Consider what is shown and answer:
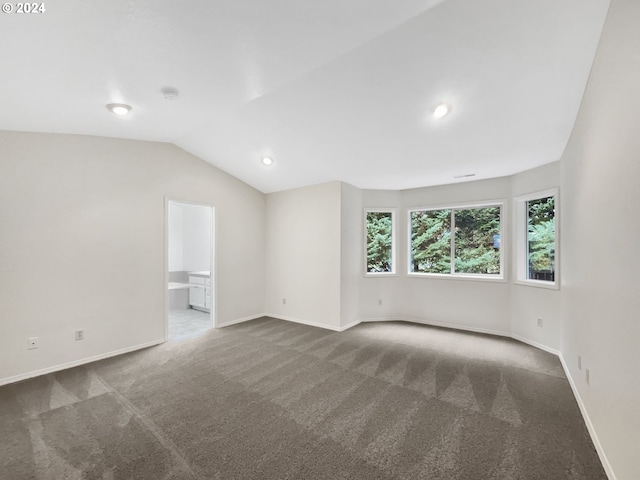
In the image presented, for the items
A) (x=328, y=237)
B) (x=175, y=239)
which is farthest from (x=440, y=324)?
(x=175, y=239)

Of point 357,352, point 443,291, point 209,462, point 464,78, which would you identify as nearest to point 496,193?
point 443,291

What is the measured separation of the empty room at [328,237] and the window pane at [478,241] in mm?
34

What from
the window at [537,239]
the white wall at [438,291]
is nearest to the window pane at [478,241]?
the white wall at [438,291]

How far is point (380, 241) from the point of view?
5355 mm

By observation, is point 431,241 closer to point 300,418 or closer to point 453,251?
point 453,251

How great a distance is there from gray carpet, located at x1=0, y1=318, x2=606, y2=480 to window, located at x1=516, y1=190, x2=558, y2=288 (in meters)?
1.16

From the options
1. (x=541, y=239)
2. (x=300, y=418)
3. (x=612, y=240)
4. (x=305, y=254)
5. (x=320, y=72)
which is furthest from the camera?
(x=305, y=254)

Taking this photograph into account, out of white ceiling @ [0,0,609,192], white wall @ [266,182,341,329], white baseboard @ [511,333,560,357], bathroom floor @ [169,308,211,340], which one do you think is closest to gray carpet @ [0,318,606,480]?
white baseboard @ [511,333,560,357]

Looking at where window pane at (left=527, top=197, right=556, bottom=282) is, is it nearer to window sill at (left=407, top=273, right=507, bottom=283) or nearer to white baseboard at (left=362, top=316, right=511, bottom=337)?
window sill at (left=407, top=273, right=507, bottom=283)

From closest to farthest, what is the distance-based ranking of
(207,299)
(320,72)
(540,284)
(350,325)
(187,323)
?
(320,72)
(540,284)
(350,325)
(187,323)
(207,299)

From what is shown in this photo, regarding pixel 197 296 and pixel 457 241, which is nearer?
pixel 457 241

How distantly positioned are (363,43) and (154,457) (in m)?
3.16

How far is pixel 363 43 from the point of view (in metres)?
2.03

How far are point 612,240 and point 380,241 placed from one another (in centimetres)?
378
